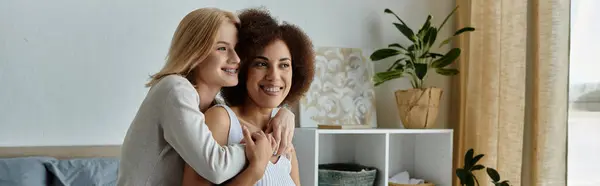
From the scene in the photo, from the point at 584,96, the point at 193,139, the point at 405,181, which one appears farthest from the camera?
the point at 405,181

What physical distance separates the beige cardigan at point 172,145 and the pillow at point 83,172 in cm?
87

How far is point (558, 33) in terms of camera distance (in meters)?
2.51

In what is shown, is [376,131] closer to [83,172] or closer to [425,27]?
[425,27]

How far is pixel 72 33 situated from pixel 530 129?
188 centimetres

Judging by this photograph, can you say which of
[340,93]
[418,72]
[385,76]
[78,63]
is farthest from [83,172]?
[418,72]

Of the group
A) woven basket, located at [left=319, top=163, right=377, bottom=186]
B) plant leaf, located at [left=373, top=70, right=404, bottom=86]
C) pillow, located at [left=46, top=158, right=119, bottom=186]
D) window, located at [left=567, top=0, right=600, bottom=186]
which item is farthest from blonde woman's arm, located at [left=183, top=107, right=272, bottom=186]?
window, located at [left=567, top=0, right=600, bottom=186]

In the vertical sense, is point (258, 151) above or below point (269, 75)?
below

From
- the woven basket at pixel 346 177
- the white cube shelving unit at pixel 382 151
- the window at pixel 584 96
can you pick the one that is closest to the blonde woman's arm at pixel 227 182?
the white cube shelving unit at pixel 382 151

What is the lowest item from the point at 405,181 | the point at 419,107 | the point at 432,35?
the point at 405,181

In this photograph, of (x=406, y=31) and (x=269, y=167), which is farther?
(x=406, y=31)

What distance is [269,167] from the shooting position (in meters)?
1.40

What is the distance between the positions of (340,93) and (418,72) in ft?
1.12

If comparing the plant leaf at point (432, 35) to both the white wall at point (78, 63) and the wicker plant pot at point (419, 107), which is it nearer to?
the wicker plant pot at point (419, 107)

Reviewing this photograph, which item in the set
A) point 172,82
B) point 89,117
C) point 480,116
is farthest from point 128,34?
point 480,116
